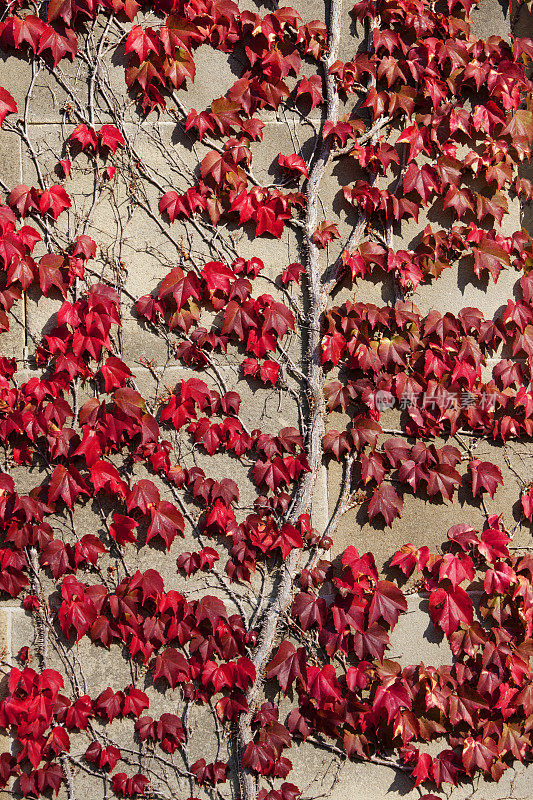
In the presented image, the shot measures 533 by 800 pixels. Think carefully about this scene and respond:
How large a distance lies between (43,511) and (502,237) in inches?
93.8

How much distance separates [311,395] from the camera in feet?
8.71

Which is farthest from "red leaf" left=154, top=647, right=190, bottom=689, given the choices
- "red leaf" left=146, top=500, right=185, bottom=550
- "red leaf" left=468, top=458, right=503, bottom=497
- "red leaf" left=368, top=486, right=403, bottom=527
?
"red leaf" left=468, top=458, right=503, bottom=497

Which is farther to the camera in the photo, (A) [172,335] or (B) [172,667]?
(A) [172,335]

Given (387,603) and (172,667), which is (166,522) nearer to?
(172,667)

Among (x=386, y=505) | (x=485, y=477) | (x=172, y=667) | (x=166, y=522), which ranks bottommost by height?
(x=172, y=667)

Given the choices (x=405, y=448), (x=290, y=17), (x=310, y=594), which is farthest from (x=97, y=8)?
(x=310, y=594)

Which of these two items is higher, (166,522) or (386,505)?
(386,505)

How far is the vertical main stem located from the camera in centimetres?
254

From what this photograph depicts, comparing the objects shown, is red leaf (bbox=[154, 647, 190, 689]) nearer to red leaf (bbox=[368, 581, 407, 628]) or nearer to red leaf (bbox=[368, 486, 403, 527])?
red leaf (bbox=[368, 581, 407, 628])

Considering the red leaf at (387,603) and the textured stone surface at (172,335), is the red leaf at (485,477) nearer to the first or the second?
the textured stone surface at (172,335)

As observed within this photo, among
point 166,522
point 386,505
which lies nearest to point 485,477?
point 386,505

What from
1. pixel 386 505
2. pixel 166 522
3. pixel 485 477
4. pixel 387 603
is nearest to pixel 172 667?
pixel 166 522

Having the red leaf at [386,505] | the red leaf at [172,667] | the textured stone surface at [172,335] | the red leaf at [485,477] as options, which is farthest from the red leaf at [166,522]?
the red leaf at [485,477]

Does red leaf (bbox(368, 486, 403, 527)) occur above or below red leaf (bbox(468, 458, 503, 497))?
below
